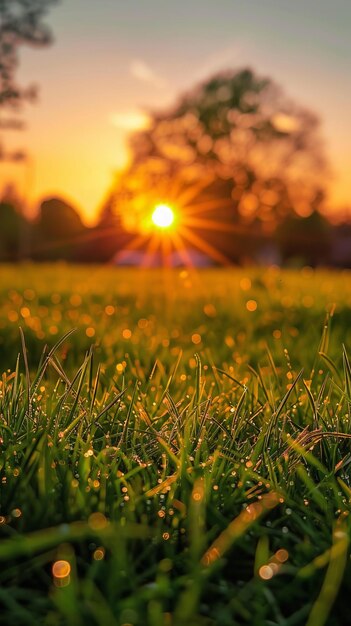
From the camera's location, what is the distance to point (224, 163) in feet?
146

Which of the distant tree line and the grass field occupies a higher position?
the grass field

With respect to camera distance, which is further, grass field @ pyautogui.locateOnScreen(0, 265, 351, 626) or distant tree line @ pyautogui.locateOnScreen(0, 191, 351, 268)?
distant tree line @ pyautogui.locateOnScreen(0, 191, 351, 268)

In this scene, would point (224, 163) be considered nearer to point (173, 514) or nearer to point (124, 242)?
point (124, 242)

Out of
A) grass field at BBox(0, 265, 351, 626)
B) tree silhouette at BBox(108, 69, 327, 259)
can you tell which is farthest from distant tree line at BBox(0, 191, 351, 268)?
grass field at BBox(0, 265, 351, 626)

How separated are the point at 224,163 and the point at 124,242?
812 cm

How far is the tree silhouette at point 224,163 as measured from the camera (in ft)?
143

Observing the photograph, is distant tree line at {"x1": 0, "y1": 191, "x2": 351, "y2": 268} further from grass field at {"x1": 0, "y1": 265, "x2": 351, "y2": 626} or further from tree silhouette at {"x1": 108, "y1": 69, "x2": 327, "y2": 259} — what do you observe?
grass field at {"x1": 0, "y1": 265, "x2": 351, "y2": 626}

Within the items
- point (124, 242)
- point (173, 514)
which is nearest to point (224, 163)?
point (124, 242)

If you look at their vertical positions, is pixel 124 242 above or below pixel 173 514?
below

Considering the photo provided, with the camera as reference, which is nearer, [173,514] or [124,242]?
[173,514]

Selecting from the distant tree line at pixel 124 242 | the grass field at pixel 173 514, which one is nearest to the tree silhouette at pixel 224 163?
the distant tree line at pixel 124 242

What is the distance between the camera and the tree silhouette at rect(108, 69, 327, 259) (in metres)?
43.6

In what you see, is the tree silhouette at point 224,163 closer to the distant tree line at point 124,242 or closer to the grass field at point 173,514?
the distant tree line at point 124,242

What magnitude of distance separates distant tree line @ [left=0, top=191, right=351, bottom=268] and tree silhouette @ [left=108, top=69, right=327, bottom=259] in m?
0.58
